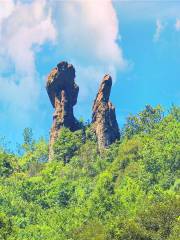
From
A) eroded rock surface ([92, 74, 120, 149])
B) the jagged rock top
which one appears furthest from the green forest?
the jagged rock top

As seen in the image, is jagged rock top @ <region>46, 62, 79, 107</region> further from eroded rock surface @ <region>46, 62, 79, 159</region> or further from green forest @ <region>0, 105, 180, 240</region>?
green forest @ <region>0, 105, 180, 240</region>

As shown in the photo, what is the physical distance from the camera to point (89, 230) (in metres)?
76.6

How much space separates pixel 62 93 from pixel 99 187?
41033 millimetres

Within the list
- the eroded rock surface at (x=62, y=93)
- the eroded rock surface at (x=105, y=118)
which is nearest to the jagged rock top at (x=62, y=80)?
the eroded rock surface at (x=62, y=93)

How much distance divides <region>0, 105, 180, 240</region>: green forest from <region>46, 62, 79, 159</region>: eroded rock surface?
258 cm

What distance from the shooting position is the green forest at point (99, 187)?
74312 mm

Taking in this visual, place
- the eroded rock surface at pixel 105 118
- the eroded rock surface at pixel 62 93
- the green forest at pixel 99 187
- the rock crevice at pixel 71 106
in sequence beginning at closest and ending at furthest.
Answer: the green forest at pixel 99 187
the eroded rock surface at pixel 105 118
the rock crevice at pixel 71 106
the eroded rock surface at pixel 62 93

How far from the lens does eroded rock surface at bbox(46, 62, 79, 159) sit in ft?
458

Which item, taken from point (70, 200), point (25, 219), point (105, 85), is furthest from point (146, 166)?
point (105, 85)

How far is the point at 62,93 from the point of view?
140 m

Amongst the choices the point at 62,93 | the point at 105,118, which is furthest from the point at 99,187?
the point at 62,93

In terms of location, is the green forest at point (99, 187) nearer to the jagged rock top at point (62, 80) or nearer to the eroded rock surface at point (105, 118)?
the eroded rock surface at point (105, 118)

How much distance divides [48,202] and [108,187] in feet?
48.6

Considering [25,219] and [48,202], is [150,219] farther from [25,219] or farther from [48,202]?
[48,202]
